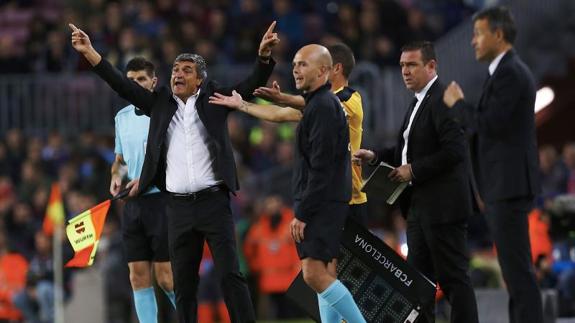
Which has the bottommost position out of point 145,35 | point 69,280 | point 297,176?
point 69,280

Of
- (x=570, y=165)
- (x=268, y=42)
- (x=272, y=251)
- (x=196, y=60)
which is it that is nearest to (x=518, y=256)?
(x=268, y=42)

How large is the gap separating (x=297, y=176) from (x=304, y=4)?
40.5 feet

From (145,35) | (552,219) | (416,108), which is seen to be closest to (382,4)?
(145,35)

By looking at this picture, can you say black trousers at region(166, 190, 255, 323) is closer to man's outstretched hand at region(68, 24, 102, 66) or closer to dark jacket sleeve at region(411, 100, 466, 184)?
man's outstretched hand at region(68, 24, 102, 66)

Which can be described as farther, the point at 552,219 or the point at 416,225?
the point at 552,219

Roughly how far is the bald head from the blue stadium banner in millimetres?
1337

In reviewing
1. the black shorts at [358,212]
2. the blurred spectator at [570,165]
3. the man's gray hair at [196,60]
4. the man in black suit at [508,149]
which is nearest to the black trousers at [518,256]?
the man in black suit at [508,149]

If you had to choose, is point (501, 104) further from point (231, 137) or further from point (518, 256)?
point (231, 137)

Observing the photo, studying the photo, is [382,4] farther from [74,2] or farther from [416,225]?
[416,225]

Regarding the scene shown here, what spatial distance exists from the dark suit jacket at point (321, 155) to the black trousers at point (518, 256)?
1.05 m

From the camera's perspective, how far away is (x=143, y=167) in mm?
10281

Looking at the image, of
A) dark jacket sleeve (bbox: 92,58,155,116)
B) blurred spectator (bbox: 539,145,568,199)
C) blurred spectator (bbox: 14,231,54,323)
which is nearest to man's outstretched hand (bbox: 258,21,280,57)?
dark jacket sleeve (bbox: 92,58,155,116)

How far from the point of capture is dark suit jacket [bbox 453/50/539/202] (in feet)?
29.9

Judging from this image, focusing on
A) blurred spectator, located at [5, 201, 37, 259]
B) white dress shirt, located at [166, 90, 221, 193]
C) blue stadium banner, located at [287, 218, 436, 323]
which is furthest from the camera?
blurred spectator, located at [5, 201, 37, 259]
